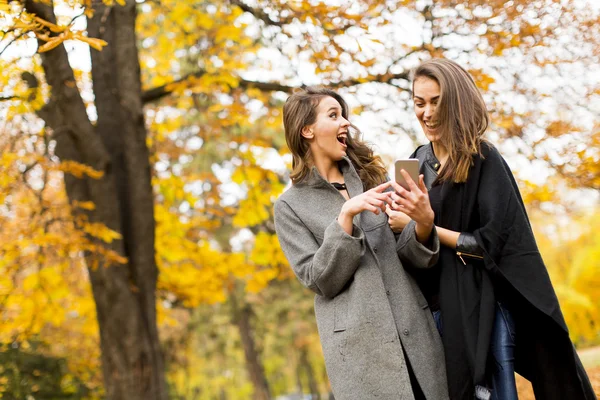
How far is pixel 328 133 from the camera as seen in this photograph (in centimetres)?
325

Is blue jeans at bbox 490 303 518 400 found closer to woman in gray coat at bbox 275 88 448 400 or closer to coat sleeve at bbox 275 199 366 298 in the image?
woman in gray coat at bbox 275 88 448 400

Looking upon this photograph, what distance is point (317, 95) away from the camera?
3.36 m

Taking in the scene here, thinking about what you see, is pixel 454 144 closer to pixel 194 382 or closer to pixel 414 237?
pixel 414 237

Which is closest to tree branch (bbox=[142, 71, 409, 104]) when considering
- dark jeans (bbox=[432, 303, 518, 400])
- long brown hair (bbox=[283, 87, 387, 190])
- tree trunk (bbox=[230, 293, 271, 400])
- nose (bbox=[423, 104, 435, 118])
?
long brown hair (bbox=[283, 87, 387, 190])

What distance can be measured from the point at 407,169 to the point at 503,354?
854 mm

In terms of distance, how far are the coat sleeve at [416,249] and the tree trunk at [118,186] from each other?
417 cm

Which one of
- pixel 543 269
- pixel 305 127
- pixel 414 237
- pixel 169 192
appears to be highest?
pixel 169 192

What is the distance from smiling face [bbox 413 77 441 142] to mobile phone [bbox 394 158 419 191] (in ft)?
1.04

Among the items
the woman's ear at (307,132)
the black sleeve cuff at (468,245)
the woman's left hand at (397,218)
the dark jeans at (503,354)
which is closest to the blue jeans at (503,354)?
the dark jeans at (503,354)

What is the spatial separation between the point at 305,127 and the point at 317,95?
7.3 inches

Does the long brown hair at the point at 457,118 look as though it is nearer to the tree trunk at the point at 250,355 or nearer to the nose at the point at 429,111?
the nose at the point at 429,111

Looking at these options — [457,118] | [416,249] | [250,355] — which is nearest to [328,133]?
[457,118]

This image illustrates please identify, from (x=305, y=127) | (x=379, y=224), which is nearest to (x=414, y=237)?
(x=379, y=224)

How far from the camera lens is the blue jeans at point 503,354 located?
2.65 metres
